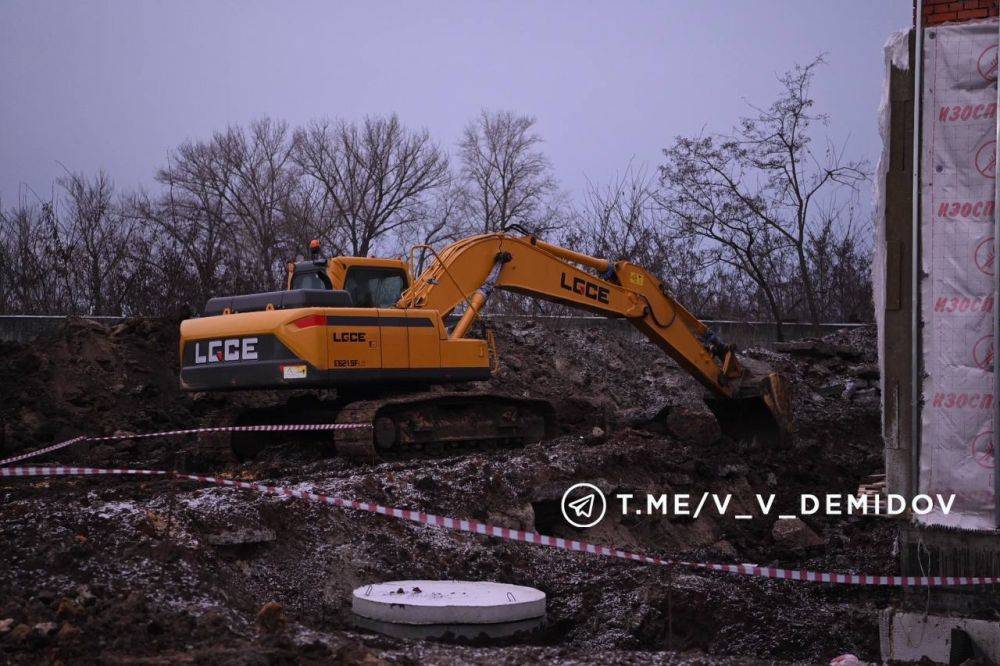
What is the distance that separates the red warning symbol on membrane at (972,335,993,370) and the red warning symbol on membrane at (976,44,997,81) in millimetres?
1520

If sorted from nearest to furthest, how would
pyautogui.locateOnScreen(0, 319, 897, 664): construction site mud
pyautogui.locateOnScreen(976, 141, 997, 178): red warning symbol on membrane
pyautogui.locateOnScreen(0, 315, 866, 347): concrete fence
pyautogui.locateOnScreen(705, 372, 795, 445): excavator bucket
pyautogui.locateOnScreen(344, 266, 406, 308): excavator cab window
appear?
pyautogui.locateOnScreen(0, 319, 897, 664): construction site mud < pyautogui.locateOnScreen(976, 141, 997, 178): red warning symbol on membrane < pyautogui.locateOnScreen(344, 266, 406, 308): excavator cab window < pyautogui.locateOnScreen(705, 372, 795, 445): excavator bucket < pyautogui.locateOnScreen(0, 315, 866, 347): concrete fence

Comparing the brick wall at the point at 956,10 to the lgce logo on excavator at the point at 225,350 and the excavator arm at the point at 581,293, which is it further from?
the lgce logo on excavator at the point at 225,350

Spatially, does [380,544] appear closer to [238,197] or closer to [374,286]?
[374,286]

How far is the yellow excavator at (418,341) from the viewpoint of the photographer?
11172mm

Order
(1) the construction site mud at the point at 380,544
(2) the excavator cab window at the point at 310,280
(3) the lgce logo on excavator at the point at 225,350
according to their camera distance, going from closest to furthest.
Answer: (1) the construction site mud at the point at 380,544 < (3) the lgce logo on excavator at the point at 225,350 < (2) the excavator cab window at the point at 310,280

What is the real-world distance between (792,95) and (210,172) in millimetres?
19480

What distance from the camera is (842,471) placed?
12914 millimetres

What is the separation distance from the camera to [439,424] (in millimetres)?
12461

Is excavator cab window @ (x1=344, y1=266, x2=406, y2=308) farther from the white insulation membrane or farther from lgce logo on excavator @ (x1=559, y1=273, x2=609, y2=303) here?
the white insulation membrane

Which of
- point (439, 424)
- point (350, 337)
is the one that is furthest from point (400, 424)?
point (350, 337)

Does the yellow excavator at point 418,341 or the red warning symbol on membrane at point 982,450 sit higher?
the yellow excavator at point 418,341

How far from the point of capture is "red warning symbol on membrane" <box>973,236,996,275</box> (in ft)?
21.2

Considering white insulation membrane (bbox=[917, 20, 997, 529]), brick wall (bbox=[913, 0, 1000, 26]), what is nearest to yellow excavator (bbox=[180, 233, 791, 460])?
white insulation membrane (bbox=[917, 20, 997, 529])

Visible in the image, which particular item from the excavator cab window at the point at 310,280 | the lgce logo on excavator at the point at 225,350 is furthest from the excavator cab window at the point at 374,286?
the lgce logo on excavator at the point at 225,350
